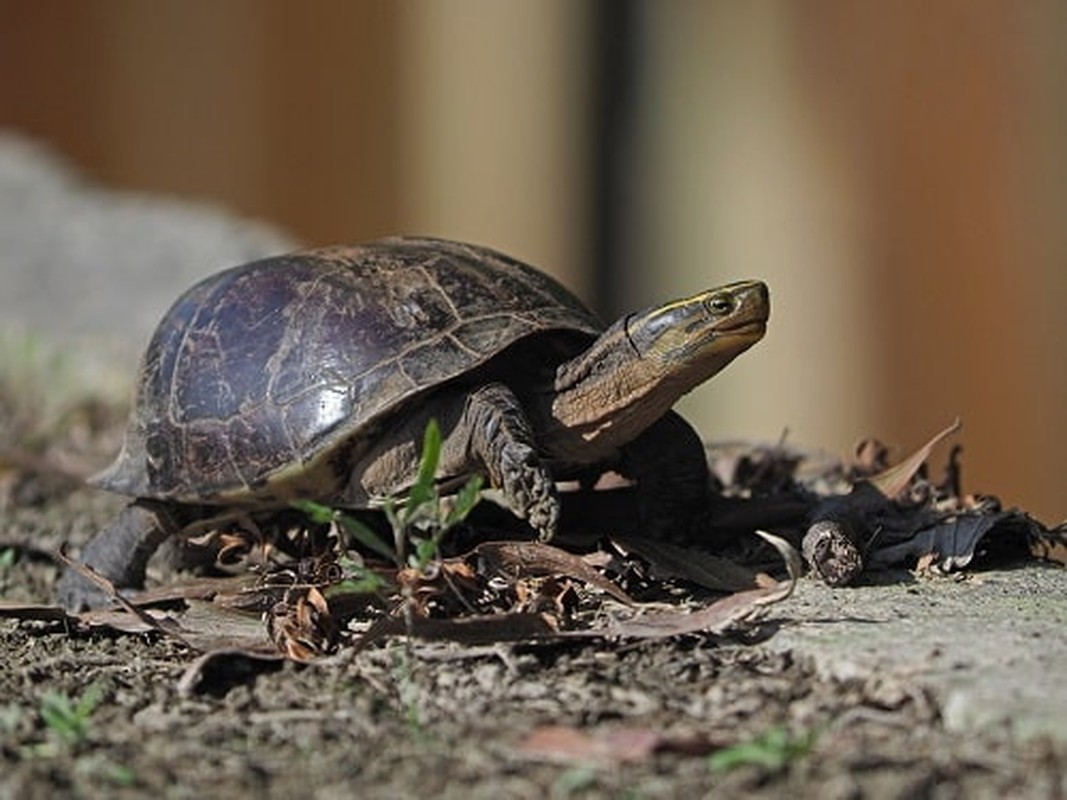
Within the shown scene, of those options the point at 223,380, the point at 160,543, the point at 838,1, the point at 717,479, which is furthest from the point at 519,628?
the point at 838,1

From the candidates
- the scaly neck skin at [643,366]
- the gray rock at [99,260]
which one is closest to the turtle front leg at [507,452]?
the scaly neck skin at [643,366]

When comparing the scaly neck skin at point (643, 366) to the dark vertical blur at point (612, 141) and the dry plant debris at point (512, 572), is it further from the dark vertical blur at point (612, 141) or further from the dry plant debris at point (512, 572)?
the dark vertical blur at point (612, 141)

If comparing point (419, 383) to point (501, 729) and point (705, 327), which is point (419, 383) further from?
point (501, 729)

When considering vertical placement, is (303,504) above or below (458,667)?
above

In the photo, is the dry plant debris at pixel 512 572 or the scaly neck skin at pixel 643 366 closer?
the dry plant debris at pixel 512 572

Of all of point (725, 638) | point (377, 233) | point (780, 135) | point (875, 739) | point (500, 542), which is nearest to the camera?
point (875, 739)

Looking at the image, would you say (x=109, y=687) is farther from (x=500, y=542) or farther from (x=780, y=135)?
(x=780, y=135)

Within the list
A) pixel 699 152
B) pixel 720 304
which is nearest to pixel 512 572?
pixel 720 304

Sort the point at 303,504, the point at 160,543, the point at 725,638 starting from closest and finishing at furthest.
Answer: the point at 303,504 < the point at 725,638 < the point at 160,543
